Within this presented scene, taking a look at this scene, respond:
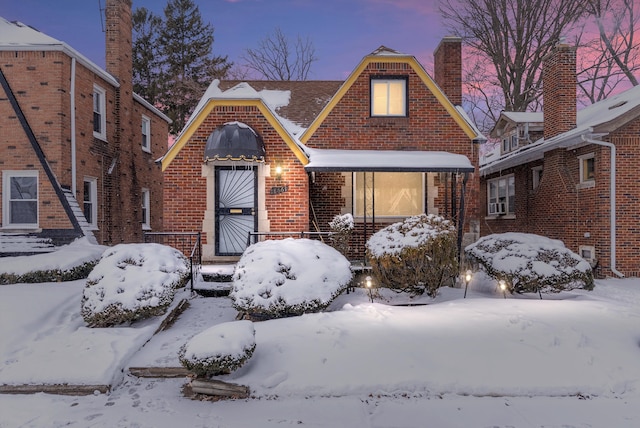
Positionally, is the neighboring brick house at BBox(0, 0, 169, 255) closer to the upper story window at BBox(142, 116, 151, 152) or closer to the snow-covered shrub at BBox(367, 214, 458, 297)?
the upper story window at BBox(142, 116, 151, 152)

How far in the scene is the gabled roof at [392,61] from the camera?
42.4ft

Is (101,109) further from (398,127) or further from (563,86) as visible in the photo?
(563,86)

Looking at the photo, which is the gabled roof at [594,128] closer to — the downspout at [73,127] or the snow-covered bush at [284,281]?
the snow-covered bush at [284,281]

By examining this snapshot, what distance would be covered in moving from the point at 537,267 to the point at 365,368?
5.30 metres

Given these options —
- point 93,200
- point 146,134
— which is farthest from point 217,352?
point 146,134

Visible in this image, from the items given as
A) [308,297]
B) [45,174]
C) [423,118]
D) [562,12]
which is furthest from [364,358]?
[562,12]

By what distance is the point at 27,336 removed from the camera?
6.28 meters

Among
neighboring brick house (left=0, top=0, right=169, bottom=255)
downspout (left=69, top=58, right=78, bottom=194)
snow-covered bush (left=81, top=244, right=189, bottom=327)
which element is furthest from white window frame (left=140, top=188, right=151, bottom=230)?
snow-covered bush (left=81, top=244, right=189, bottom=327)

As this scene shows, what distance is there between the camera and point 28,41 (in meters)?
12.0

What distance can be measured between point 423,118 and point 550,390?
32.4 feet

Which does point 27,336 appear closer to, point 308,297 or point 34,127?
point 308,297

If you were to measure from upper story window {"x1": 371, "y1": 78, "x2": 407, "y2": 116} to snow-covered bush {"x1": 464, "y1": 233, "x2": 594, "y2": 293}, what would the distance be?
5.96 m

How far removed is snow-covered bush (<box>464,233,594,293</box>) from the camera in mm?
8422

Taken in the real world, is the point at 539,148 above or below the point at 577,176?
above
